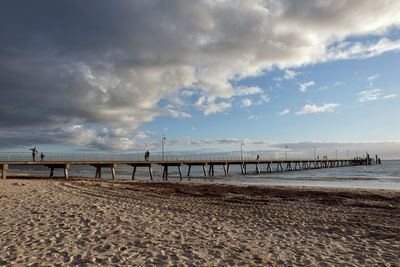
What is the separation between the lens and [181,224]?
1020 cm

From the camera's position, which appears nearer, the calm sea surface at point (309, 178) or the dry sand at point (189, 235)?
the dry sand at point (189, 235)

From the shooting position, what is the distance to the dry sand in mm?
6883

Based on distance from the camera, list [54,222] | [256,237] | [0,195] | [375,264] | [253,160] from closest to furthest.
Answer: [375,264] → [256,237] → [54,222] → [0,195] → [253,160]

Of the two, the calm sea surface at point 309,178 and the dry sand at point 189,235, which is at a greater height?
the dry sand at point 189,235

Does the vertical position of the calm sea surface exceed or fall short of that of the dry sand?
it falls short

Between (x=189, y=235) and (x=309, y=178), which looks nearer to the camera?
(x=189, y=235)

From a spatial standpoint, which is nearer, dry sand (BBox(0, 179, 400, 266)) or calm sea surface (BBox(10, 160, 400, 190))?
dry sand (BBox(0, 179, 400, 266))

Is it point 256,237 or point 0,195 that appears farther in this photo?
point 0,195

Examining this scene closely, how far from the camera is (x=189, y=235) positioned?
880 centimetres

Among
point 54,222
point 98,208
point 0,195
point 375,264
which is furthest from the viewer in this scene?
point 0,195

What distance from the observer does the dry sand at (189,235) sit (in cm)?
688

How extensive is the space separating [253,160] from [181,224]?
201ft

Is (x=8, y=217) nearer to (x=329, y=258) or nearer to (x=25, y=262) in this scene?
(x=25, y=262)

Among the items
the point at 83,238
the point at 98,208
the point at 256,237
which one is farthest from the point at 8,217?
the point at 256,237
